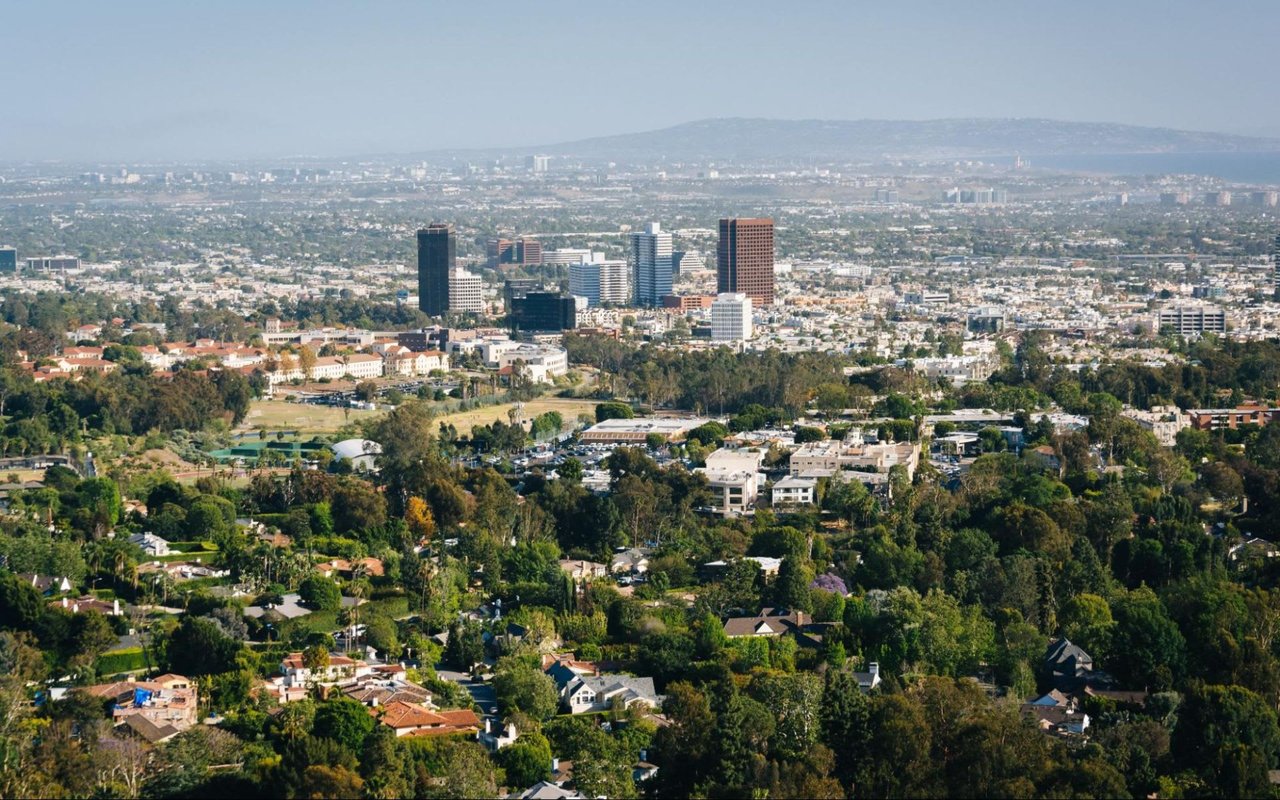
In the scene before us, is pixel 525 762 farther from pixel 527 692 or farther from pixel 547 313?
pixel 547 313

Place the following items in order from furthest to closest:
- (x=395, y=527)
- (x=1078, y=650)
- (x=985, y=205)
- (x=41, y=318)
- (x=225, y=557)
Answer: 1. (x=985, y=205)
2. (x=41, y=318)
3. (x=395, y=527)
4. (x=225, y=557)
5. (x=1078, y=650)

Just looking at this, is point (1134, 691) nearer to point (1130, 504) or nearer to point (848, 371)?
point (1130, 504)

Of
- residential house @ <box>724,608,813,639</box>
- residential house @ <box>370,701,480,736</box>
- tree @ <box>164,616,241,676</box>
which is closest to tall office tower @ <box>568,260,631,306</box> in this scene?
residential house @ <box>724,608,813,639</box>

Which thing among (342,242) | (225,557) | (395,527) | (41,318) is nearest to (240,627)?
(225,557)

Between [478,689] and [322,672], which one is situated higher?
[322,672]

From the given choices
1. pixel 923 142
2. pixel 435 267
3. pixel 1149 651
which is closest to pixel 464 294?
pixel 435 267

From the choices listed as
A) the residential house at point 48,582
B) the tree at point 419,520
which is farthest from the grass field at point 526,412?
the residential house at point 48,582

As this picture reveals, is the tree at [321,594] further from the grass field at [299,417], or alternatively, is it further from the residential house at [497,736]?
the grass field at [299,417]

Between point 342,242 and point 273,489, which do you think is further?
point 342,242
